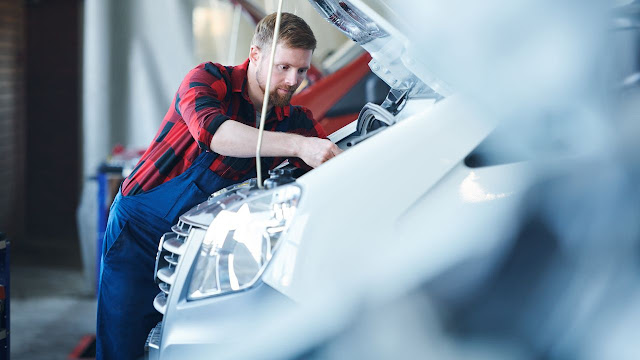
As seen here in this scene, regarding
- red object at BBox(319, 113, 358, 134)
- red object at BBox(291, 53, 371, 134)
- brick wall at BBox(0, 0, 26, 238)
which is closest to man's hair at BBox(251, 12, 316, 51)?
red object at BBox(319, 113, 358, 134)

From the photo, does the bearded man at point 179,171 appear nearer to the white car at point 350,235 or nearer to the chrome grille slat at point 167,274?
the chrome grille slat at point 167,274

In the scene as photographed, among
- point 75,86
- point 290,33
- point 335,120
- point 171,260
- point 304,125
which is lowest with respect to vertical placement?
point 75,86

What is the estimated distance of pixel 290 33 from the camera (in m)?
1.97

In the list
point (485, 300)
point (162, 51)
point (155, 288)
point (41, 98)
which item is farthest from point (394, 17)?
point (41, 98)

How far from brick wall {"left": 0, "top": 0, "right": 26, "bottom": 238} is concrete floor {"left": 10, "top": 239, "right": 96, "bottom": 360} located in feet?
2.02

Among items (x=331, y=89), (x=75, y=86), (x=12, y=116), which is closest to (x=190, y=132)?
(x=331, y=89)

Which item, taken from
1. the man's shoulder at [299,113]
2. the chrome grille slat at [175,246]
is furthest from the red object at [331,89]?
the chrome grille slat at [175,246]

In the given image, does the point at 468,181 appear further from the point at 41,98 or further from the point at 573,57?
the point at 41,98

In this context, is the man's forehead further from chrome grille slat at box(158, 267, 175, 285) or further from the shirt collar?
chrome grille slat at box(158, 267, 175, 285)

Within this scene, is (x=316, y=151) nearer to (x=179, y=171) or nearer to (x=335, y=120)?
(x=179, y=171)

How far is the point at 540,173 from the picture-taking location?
1.43 metres

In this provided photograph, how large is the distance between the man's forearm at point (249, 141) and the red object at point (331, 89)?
96.5 inches

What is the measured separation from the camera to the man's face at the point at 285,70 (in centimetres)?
199

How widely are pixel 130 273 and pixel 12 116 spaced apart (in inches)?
167
